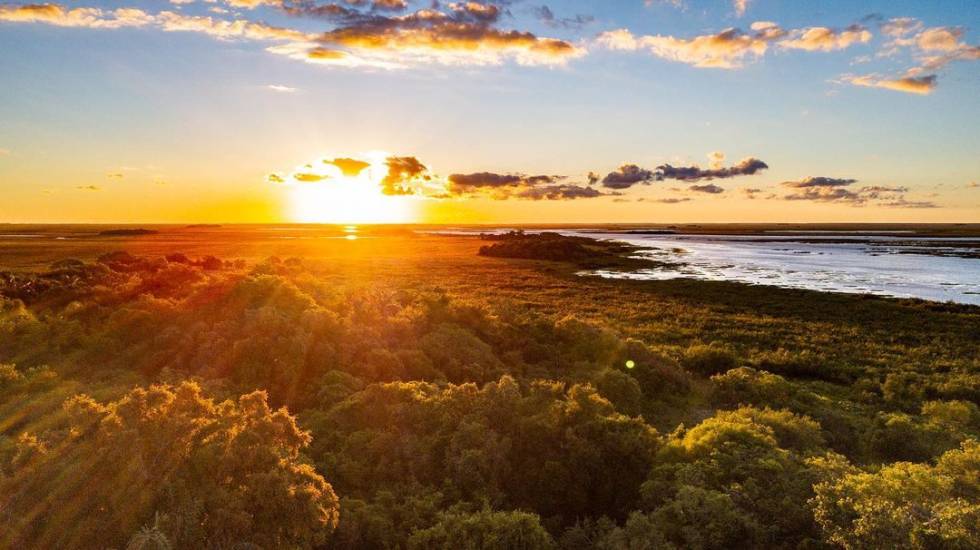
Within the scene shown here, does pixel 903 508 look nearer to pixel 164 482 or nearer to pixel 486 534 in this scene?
pixel 486 534

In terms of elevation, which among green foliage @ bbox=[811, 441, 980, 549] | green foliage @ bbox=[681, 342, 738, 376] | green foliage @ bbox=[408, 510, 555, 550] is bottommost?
green foliage @ bbox=[681, 342, 738, 376]

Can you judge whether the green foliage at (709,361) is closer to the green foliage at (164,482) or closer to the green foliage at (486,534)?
the green foliage at (486,534)

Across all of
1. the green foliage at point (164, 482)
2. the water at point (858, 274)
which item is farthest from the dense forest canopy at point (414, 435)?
the water at point (858, 274)

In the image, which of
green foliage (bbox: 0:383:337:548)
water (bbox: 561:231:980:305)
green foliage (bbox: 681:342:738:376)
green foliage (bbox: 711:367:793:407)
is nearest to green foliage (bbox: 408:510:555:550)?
green foliage (bbox: 0:383:337:548)

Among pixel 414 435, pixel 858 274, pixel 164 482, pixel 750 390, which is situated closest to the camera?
pixel 164 482

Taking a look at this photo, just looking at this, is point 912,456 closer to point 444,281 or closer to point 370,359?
point 370,359

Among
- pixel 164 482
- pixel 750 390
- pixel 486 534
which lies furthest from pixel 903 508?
pixel 750 390

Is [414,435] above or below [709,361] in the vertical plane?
above

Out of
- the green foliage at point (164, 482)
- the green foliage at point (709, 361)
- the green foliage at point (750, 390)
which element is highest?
the green foliage at point (164, 482)

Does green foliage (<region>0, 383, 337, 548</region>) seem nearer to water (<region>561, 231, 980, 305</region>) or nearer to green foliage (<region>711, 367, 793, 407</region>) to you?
green foliage (<region>711, 367, 793, 407</region>)

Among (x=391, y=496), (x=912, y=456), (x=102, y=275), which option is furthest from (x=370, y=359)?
(x=102, y=275)
